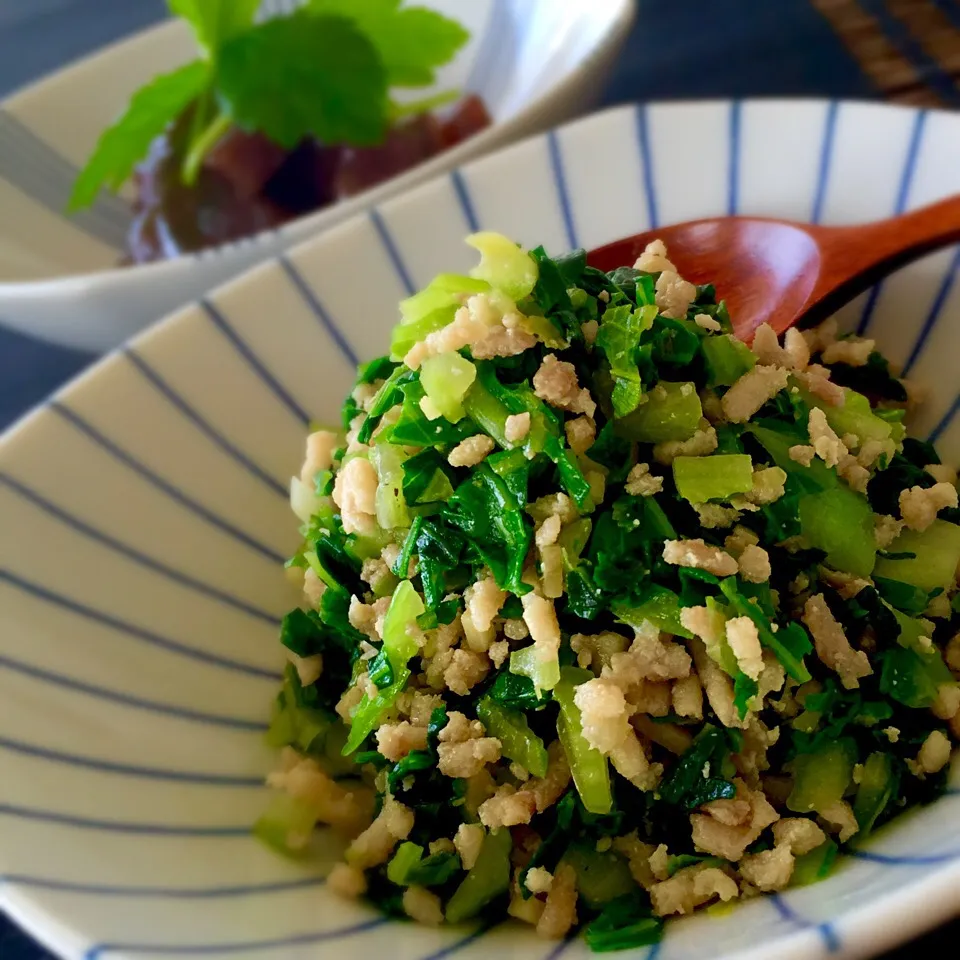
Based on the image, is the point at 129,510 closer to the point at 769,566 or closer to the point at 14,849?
the point at 14,849

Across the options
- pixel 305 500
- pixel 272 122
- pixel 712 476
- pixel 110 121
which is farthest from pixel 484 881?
pixel 110 121

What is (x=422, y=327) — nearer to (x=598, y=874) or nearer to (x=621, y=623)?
(x=621, y=623)

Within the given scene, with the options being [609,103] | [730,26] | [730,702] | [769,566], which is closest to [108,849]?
[730,702]

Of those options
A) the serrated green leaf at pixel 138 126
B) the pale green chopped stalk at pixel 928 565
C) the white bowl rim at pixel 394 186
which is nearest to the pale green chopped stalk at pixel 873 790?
the pale green chopped stalk at pixel 928 565

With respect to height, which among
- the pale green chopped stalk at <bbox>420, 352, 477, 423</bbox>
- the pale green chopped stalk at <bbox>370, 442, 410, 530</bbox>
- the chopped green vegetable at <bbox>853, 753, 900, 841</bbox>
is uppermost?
the pale green chopped stalk at <bbox>420, 352, 477, 423</bbox>

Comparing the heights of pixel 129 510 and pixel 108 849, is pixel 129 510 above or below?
above

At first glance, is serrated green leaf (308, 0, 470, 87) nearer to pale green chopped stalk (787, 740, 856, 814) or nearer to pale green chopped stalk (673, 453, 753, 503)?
pale green chopped stalk (673, 453, 753, 503)

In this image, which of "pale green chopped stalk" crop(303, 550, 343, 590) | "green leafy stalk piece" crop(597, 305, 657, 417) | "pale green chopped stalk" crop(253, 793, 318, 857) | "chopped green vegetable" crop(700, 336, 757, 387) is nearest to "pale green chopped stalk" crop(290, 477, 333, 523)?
"pale green chopped stalk" crop(303, 550, 343, 590)
